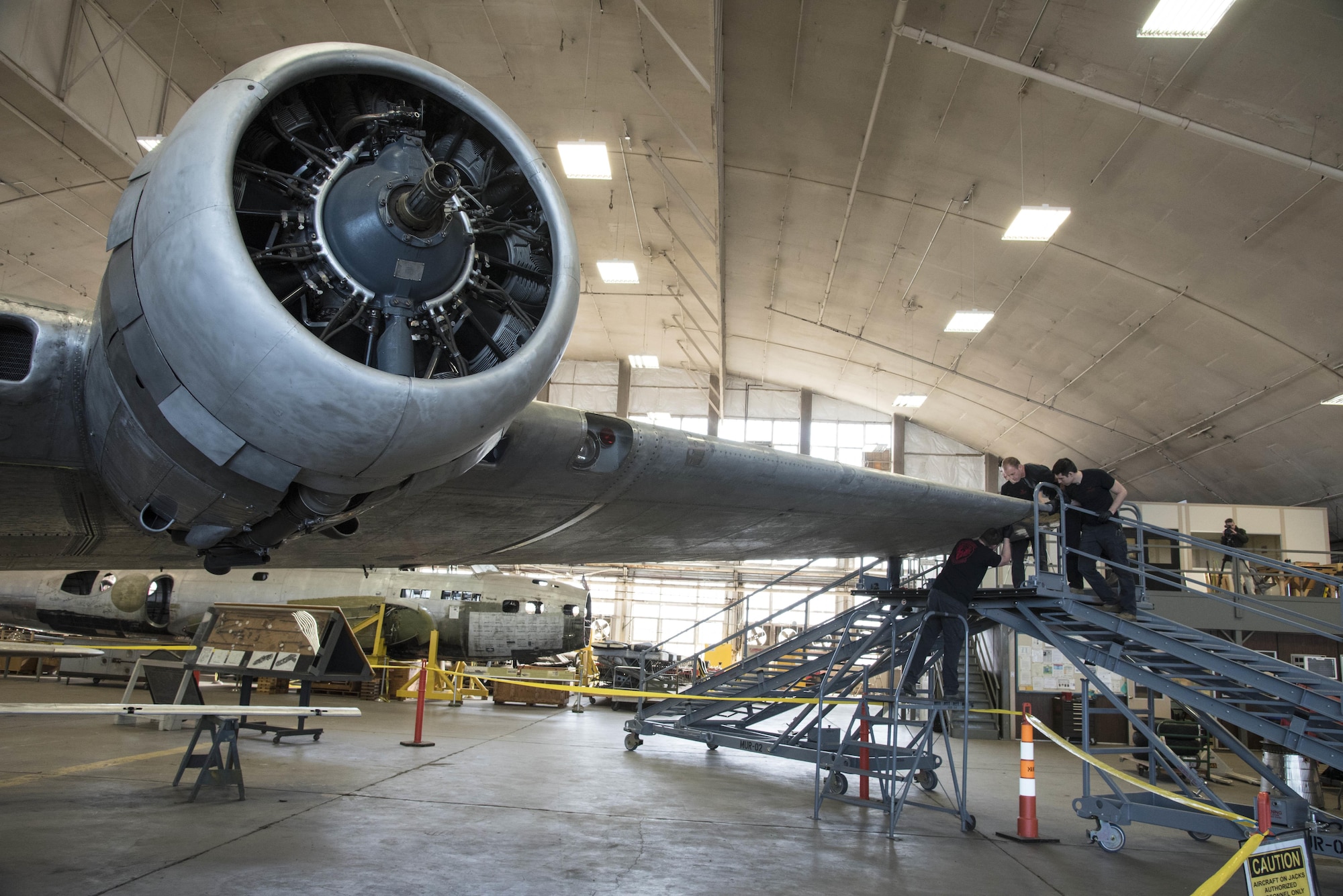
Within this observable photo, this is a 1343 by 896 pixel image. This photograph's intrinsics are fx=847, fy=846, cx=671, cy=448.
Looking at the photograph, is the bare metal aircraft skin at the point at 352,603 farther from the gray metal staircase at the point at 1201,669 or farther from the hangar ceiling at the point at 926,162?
the gray metal staircase at the point at 1201,669

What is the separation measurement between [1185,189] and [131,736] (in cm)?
2054

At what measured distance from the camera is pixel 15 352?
393 centimetres

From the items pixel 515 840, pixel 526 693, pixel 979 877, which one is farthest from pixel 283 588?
pixel 979 877

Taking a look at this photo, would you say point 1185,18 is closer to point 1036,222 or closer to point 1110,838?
point 1036,222

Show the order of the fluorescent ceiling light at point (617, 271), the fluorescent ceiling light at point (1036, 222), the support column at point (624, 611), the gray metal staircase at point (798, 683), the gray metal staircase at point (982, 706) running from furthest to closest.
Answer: the support column at point (624, 611), the fluorescent ceiling light at point (617, 271), the gray metal staircase at point (982, 706), the fluorescent ceiling light at point (1036, 222), the gray metal staircase at point (798, 683)

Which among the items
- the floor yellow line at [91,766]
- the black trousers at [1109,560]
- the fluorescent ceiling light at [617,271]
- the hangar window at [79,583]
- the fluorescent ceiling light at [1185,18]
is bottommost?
the floor yellow line at [91,766]

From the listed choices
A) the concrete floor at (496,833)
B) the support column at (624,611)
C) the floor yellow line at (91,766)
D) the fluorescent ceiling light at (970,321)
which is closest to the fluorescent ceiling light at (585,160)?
the fluorescent ceiling light at (970,321)

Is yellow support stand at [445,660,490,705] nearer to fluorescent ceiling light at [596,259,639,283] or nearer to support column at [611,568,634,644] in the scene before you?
fluorescent ceiling light at [596,259,639,283]

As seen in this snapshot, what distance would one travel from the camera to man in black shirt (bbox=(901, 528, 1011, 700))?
356 inches

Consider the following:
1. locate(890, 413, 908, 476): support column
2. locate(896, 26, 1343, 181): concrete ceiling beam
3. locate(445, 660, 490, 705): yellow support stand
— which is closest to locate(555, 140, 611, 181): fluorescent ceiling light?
locate(896, 26, 1343, 181): concrete ceiling beam

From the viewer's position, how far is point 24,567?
6.73 metres

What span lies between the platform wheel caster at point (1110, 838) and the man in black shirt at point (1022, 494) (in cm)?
257

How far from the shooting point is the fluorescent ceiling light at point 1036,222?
16.6m

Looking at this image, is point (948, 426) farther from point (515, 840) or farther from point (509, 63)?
point (515, 840)
